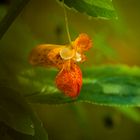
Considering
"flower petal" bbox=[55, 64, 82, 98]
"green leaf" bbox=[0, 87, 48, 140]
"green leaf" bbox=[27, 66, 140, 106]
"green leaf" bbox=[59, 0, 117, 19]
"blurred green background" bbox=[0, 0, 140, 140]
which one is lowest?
"blurred green background" bbox=[0, 0, 140, 140]

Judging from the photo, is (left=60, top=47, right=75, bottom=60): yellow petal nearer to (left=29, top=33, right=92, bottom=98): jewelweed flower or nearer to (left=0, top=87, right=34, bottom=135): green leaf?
(left=29, top=33, right=92, bottom=98): jewelweed flower

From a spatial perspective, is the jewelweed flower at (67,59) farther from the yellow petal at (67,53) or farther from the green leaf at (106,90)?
the green leaf at (106,90)

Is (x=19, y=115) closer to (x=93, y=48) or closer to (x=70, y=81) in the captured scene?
(x=70, y=81)

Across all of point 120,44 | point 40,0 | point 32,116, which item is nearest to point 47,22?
point 40,0

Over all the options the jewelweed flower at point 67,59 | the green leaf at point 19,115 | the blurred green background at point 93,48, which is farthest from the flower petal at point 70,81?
the blurred green background at point 93,48

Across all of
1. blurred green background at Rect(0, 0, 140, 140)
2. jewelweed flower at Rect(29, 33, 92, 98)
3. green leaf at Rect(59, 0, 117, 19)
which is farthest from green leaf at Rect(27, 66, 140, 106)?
blurred green background at Rect(0, 0, 140, 140)

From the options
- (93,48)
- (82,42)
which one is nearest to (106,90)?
(82,42)
